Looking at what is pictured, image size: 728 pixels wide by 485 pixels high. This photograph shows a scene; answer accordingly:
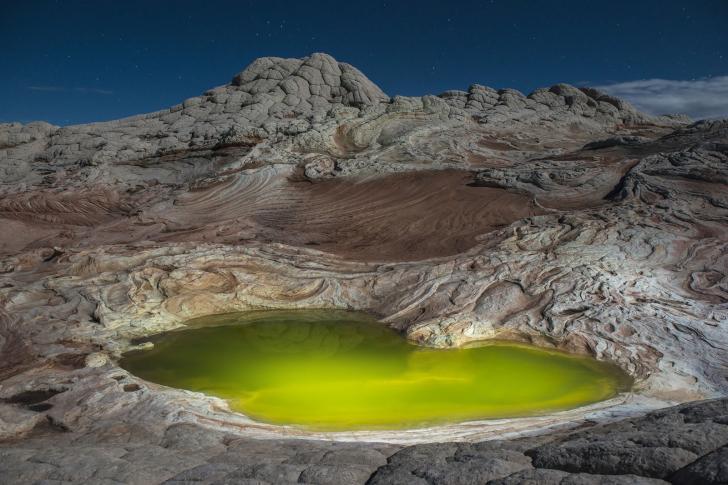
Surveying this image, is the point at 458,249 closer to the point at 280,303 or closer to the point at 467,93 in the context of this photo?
the point at 280,303

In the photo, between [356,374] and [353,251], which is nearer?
[356,374]

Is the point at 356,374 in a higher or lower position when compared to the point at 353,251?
lower

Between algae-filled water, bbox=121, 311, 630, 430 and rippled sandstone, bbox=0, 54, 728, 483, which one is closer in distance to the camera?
rippled sandstone, bbox=0, 54, 728, 483

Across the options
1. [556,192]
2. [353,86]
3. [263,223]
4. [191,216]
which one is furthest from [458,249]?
[353,86]

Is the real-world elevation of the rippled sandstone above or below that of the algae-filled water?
above
